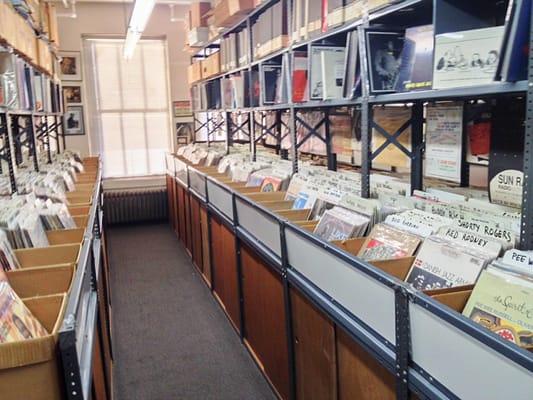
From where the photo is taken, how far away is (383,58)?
218 centimetres

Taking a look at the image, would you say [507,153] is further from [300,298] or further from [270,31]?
[270,31]

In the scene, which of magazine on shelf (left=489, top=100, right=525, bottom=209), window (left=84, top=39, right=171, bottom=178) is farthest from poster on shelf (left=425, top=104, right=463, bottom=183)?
window (left=84, top=39, right=171, bottom=178)

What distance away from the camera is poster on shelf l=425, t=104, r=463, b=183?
6.82ft

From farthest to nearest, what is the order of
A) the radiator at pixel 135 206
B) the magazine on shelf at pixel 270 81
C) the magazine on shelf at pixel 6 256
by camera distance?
the radiator at pixel 135 206 → the magazine on shelf at pixel 270 81 → the magazine on shelf at pixel 6 256

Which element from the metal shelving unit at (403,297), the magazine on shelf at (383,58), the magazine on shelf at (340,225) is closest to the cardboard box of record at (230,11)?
the metal shelving unit at (403,297)

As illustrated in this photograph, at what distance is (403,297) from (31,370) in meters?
0.92

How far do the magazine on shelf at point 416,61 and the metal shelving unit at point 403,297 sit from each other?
8 centimetres

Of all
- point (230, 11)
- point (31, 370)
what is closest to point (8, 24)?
point (230, 11)

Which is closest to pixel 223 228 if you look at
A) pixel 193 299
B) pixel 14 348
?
pixel 193 299

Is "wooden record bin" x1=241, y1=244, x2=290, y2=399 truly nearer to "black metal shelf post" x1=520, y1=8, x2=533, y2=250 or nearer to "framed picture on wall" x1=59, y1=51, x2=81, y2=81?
"black metal shelf post" x1=520, y1=8, x2=533, y2=250

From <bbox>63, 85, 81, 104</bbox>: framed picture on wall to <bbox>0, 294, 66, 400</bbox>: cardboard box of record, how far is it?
21.2 ft

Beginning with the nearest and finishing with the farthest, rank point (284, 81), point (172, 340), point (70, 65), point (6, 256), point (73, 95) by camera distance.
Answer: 1. point (6, 256)
2. point (284, 81)
3. point (172, 340)
4. point (70, 65)
5. point (73, 95)

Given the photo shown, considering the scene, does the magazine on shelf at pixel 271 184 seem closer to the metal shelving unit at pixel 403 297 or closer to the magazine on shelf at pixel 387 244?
the metal shelving unit at pixel 403 297

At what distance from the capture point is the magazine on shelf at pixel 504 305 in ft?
3.88
